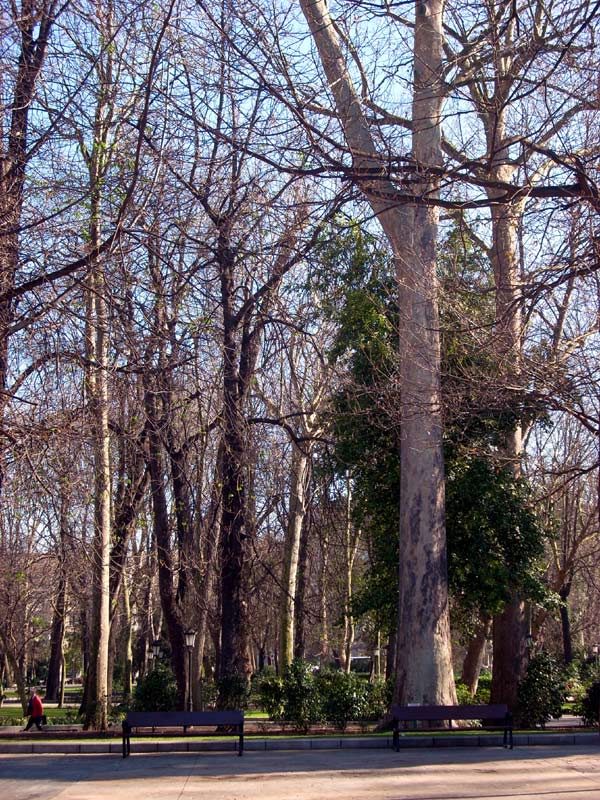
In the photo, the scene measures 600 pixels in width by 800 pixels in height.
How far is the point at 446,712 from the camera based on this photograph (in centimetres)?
1359

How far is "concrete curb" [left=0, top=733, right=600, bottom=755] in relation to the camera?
13758 millimetres

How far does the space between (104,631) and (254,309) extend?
8367 mm

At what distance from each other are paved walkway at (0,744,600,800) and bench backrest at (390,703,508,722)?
497mm

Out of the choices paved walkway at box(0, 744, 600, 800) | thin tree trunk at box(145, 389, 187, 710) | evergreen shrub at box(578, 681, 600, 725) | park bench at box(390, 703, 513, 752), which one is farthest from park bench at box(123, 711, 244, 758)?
thin tree trunk at box(145, 389, 187, 710)

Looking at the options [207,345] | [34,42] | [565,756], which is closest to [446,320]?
[207,345]

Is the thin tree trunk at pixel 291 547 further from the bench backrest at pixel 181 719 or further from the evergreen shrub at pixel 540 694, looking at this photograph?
the bench backrest at pixel 181 719

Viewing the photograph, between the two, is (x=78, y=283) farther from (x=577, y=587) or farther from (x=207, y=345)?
(x=577, y=587)

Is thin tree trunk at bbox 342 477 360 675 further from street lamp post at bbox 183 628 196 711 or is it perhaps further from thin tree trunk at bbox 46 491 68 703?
thin tree trunk at bbox 46 491 68 703

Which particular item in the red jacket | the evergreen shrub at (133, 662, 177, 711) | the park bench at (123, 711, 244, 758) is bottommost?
the red jacket

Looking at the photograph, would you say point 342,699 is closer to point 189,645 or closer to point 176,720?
point 176,720

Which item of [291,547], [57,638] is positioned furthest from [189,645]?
[57,638]

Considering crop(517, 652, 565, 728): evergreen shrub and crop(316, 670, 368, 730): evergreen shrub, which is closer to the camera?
crop(316, 670, 368, 730): evergreen shrub

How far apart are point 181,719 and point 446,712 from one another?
3.93 meters

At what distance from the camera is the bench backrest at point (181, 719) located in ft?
41.9
